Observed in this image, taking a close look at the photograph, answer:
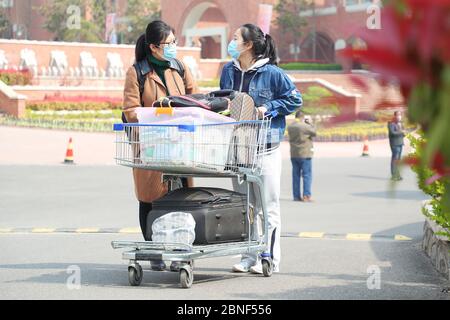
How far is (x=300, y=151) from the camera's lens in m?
16.7

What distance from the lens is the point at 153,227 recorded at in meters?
6.75

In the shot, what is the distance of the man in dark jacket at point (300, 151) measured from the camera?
16.3 metres

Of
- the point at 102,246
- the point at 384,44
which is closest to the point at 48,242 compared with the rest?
the point at 102,246

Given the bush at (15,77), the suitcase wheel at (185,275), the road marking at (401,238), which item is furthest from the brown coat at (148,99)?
the bush at (15,77)

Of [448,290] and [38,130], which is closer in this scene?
[448,290]

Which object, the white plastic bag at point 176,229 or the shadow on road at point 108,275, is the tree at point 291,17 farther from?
the white plastic bag at point 176,229

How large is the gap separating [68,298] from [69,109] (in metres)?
35.7

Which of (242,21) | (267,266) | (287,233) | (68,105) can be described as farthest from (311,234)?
(242,21)

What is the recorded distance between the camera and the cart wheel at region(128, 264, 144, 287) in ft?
22.0

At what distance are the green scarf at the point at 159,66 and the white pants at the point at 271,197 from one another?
91 cm

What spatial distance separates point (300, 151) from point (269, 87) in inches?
369

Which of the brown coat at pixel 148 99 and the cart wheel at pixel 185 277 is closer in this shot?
the cart wheel at pixel 185 277
